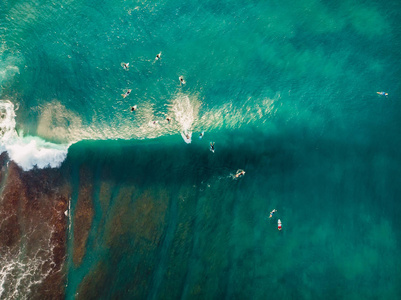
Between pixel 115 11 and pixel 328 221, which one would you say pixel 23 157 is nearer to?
pixel 115 11

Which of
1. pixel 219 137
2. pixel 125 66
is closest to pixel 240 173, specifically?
pixel 219 137

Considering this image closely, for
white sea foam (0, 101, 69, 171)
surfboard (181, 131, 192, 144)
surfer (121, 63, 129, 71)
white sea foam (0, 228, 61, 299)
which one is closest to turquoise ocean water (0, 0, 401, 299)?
white sea foam (0, 101, 69, 171)

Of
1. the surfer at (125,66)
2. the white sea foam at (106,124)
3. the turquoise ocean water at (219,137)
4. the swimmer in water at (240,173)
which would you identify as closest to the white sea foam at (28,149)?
the white sea foam at (106,124)

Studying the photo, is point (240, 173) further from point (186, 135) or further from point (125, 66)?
point (125, 66)

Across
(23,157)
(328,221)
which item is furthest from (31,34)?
(328,221)

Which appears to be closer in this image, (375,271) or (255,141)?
(375,271)

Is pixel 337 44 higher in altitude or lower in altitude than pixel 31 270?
higher

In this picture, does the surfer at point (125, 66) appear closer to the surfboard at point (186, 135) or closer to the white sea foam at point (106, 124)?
the white sea foam at point (106, 124)
